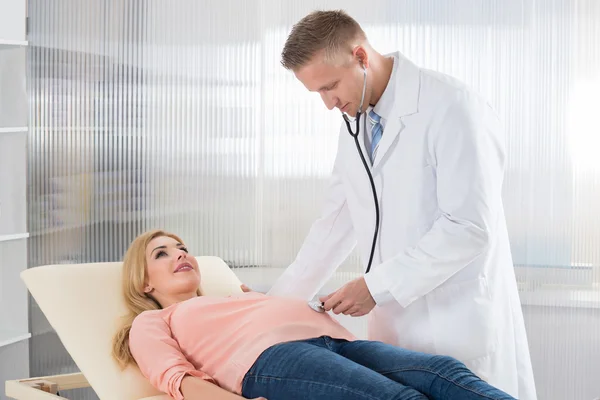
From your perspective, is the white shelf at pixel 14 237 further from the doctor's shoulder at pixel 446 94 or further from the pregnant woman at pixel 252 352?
the doctor's shoulder at pixel 446 94

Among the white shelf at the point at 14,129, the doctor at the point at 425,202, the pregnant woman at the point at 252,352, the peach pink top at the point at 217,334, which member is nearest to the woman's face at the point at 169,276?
the pregnant woman at the point at 252,352

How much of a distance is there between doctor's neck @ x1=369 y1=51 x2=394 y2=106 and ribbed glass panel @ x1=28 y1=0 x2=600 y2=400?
0.90 m

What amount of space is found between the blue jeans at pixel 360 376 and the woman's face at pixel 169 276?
1.54 feet

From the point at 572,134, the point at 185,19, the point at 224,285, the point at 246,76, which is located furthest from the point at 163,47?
the point at 572,134

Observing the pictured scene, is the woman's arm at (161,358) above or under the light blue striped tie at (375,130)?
under

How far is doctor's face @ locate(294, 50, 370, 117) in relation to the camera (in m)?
1.81

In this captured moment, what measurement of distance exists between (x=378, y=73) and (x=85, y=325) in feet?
3.22

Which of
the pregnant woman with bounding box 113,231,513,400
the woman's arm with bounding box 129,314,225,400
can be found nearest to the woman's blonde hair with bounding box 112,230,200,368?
the pregnant woman with bounding box 113,231,513,400

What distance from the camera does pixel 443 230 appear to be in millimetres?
1771

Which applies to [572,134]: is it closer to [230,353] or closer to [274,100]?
[274,100]

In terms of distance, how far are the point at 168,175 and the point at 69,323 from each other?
1066 millimetres

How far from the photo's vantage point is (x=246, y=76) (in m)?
2.99

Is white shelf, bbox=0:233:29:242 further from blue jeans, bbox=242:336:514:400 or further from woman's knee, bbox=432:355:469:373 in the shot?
woman's knee, bbox=432:355:469:373

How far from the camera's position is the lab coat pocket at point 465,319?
1831mm
